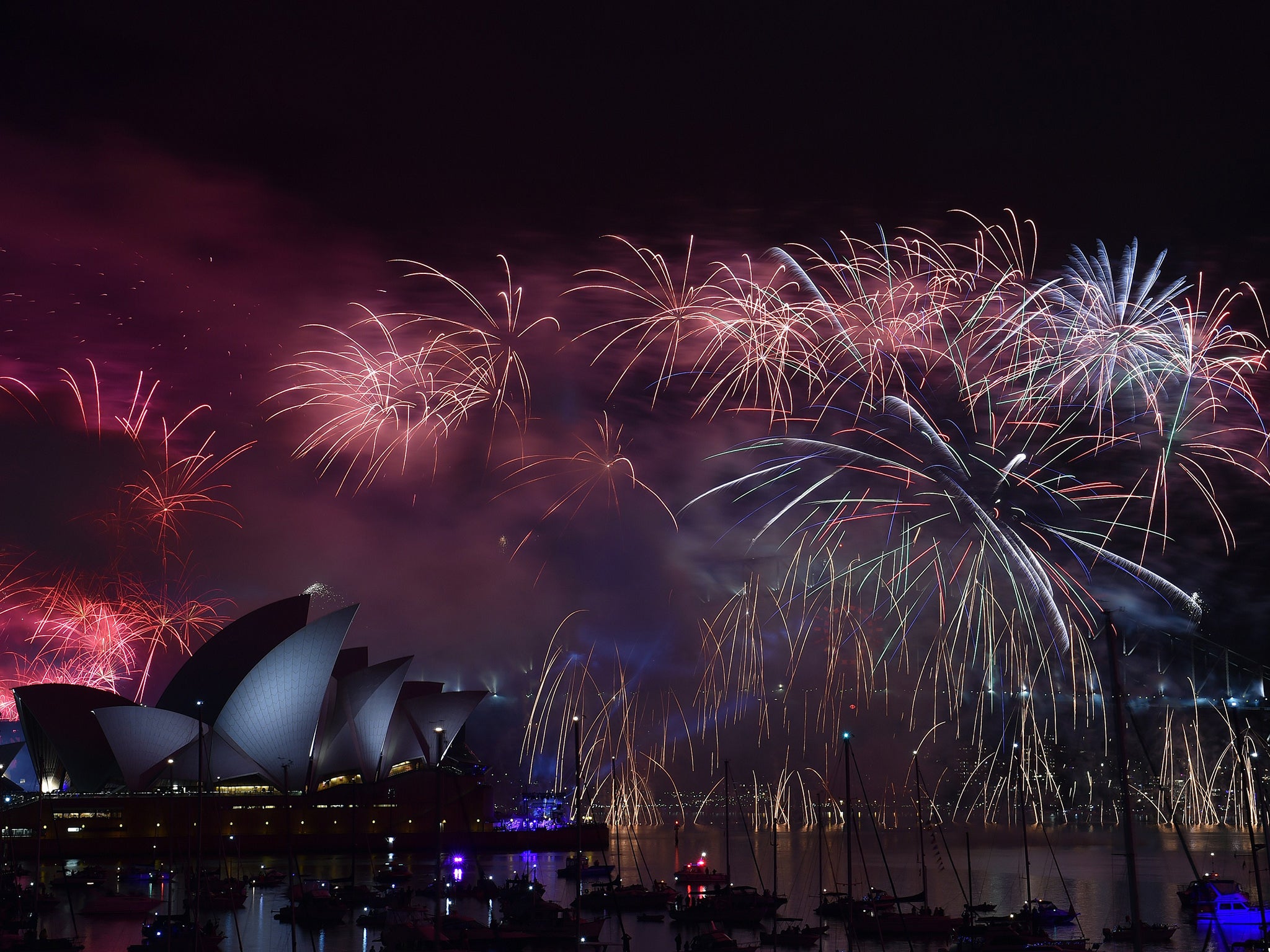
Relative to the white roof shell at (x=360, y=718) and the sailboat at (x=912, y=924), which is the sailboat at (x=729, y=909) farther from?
the white roof shell at (x=360, y=718)

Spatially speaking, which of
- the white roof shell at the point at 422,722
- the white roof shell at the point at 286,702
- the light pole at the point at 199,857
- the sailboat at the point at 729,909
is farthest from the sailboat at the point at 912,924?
the white roof shell at the point at 422,722

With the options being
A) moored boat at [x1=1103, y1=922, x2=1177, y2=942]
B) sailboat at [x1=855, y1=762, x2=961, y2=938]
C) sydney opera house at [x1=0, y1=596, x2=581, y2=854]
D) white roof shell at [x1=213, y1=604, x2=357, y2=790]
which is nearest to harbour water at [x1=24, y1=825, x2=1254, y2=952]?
moored boat at [x1=1103, y1=922, x2=1177, y2=942]

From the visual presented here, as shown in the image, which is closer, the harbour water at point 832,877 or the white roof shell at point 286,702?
the harbour water at point 832,877

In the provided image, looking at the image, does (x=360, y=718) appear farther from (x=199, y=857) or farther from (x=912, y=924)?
(x=199, y=857)

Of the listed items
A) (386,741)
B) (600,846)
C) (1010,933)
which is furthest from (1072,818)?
(1010,933)

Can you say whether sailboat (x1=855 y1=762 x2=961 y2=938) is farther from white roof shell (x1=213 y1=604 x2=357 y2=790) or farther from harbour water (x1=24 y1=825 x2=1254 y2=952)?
white roof shell (x1=213 y1=604 x2=357 y2=790)

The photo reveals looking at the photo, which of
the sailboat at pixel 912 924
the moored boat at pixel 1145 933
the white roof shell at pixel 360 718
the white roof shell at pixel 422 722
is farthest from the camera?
the white roof shell at pixel 422 722

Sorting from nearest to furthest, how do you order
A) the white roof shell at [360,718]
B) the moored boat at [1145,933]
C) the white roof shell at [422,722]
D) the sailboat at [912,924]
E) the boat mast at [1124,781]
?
the boat mast at [1124,781], the moored boat at [1145,933], the sailboat at [912,924], the white roof shell at [360,718], the white roof shell at [422,722]
